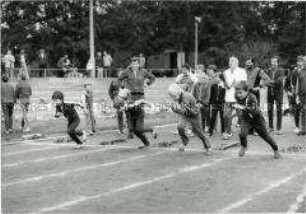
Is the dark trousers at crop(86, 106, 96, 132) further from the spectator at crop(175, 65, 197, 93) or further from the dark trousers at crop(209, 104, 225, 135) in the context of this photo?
the dark trousers at crop(209, 104, 225, 135)

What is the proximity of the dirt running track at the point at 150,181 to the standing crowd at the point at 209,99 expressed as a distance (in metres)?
0.53

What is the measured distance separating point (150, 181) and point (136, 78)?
5.52 meters

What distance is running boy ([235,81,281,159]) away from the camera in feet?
41.8

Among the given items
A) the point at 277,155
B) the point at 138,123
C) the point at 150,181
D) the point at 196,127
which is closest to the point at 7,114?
the point at 138,123

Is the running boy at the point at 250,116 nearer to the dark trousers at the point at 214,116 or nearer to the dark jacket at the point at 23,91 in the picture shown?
the dark trousers at the point at 214,116

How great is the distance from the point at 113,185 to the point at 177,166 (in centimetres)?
212

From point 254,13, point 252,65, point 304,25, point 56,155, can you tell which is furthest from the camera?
point 254,13

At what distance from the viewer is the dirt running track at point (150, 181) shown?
28.4 feet

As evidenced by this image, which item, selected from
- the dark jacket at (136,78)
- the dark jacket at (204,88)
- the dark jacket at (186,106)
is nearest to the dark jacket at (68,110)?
the dark jacket at (136,78)

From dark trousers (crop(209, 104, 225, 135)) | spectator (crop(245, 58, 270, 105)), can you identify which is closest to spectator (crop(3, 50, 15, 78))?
dark trousers (crop(209, 104, 225, 135))

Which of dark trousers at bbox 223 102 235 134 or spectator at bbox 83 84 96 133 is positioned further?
spectator at bbox 83 84 96 133

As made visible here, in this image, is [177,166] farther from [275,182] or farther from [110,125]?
[110,125]

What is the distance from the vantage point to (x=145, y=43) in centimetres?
5375

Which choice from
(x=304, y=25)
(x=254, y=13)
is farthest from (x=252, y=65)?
(x=254, y=13)
